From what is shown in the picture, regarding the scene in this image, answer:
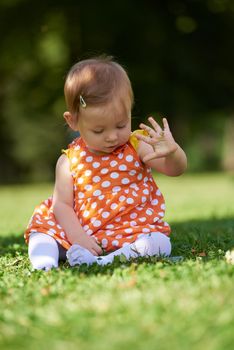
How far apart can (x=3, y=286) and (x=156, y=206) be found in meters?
1.32

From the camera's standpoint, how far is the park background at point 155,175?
8.32 feet

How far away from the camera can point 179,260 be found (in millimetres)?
3787

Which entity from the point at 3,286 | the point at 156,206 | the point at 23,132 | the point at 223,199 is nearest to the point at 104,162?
the point at 156,206

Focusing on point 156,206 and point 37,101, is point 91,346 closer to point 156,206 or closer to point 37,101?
point 156,206

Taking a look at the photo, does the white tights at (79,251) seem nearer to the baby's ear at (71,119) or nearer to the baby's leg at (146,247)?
the baby's leg at (146,247)

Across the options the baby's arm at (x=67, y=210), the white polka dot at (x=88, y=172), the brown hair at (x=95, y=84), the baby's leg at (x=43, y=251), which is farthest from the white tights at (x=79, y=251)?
the brown hair at (x=95, y=84)

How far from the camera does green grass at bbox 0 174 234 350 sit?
238cm

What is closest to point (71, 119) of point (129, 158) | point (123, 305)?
point (129, 158)

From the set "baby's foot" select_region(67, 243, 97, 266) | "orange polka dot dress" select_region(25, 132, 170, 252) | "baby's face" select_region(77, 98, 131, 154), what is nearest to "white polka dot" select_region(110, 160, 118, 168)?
"orange polka dot dress" select_region(25, 132, 170, 252)

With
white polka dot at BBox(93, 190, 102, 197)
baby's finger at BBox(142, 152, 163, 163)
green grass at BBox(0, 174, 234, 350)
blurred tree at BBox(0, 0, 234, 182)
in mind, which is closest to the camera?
green grass at BBox(0, 174, 234, 350)

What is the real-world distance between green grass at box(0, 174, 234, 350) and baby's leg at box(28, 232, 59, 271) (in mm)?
76

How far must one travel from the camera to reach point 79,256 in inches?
152

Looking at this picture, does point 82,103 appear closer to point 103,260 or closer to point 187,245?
point 103,260

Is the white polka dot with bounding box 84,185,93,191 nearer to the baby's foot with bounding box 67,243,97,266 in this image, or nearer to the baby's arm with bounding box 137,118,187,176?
the baby's arm with bounding box 137,118,187,176
